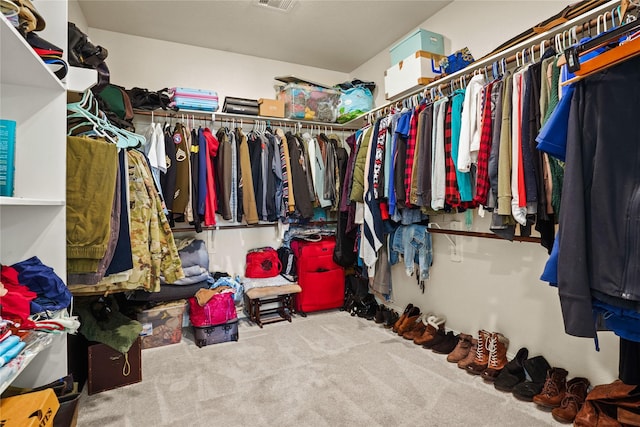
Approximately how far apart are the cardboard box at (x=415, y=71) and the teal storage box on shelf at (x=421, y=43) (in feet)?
0.27

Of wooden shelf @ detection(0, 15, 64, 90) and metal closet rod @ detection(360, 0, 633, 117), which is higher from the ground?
metal closet rod @ detection(360, 0, 633, 117)

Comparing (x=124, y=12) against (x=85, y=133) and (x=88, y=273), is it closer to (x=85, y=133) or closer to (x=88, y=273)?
(x=85, y=133)

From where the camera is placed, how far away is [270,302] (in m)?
3.19

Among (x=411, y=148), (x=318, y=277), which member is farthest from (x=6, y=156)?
(x=318, y=277)

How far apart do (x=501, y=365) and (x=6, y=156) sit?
2.57 metres

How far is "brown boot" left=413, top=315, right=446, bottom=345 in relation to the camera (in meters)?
2.53

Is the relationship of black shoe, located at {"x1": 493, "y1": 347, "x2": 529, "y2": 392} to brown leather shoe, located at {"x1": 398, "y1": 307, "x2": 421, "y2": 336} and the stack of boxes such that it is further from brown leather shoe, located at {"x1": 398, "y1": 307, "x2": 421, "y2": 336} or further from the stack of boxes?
the stack of boxes

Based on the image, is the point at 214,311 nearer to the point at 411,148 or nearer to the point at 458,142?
the point at 411,148

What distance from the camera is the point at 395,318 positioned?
300cm

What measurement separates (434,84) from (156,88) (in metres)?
2.51

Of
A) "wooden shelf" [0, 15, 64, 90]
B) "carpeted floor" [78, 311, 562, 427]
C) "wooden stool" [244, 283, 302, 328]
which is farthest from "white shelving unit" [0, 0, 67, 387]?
"wooden stool" [244, 283, 302, 328]

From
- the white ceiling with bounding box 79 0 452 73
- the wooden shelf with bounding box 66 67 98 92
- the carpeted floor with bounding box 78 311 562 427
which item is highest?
the white ceiling with bounding box 79 0 452 73

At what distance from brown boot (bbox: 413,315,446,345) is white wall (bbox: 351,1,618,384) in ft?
0.25

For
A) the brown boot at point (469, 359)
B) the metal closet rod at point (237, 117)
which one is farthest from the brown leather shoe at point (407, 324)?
the metal closet rod at point (237, 117)
